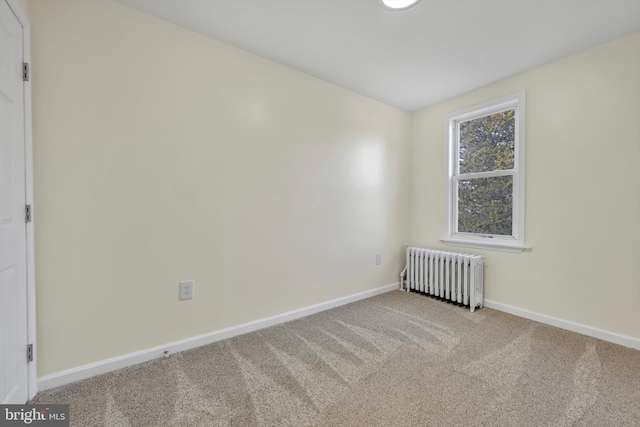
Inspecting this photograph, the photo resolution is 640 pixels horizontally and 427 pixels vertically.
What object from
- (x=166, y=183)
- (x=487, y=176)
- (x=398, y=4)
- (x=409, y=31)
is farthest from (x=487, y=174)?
(x=166, y=183)

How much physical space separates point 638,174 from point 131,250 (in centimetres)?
364

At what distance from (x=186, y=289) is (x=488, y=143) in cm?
324

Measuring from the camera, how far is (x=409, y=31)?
202 centimetres

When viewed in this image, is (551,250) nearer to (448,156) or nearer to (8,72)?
(448,156)

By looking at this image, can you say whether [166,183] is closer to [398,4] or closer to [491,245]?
[398,4]

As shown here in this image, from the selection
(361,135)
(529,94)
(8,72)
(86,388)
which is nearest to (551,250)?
(529,94)

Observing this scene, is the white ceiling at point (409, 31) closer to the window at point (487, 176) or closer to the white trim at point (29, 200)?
the window at point (487, 176)

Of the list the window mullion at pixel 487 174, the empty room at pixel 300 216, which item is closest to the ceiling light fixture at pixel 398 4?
the empty room at pixel 300 216

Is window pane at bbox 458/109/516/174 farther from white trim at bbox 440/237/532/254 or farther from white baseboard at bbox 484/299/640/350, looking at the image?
white baseboard at bbox 484/299/640/350

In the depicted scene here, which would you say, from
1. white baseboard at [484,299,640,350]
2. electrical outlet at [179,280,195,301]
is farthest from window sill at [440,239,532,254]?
electrical outlet at [179,280,195,301]

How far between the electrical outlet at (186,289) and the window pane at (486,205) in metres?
2.89

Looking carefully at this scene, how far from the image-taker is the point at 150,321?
1.89 meters

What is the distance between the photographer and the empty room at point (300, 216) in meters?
1.46

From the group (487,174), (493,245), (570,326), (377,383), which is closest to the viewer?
(377,383)
